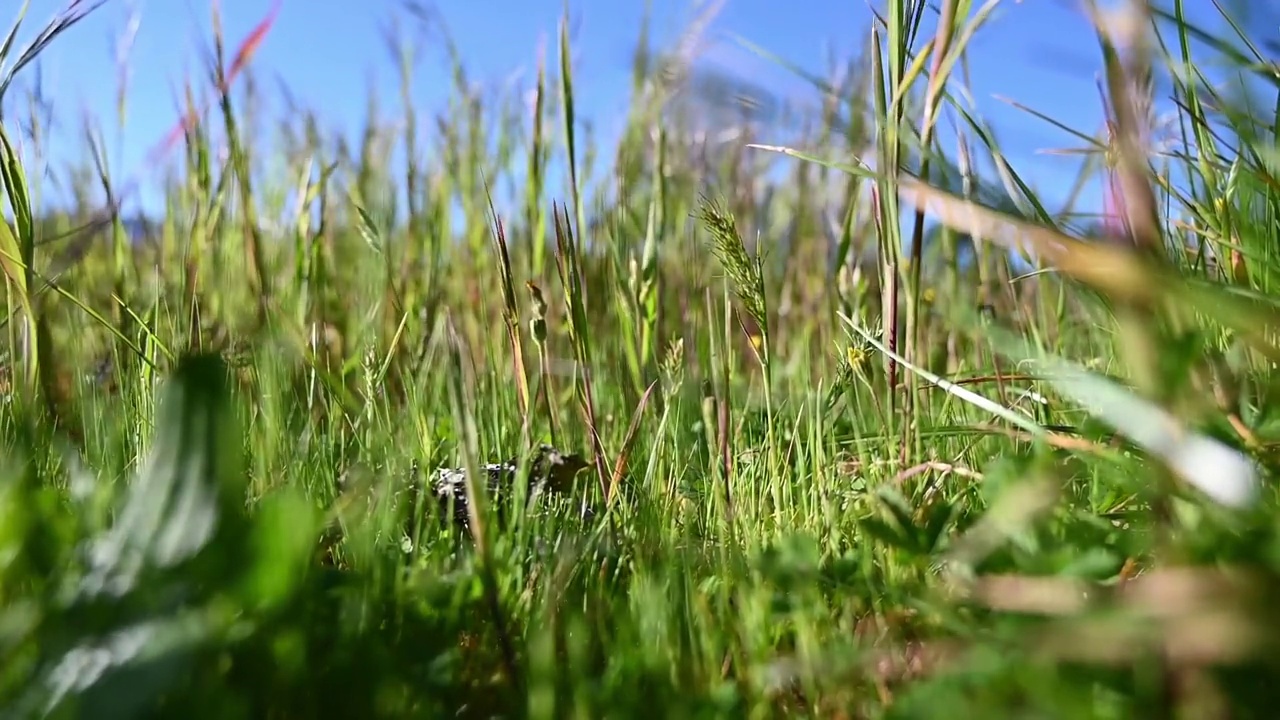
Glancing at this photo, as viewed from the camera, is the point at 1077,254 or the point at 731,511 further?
the point at 731,511

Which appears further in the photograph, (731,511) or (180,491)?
(731,511)

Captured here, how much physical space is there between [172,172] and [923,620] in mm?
1518

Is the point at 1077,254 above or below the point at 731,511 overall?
above

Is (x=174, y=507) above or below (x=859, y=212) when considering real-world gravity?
below

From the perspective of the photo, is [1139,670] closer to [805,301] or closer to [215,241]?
[215,241]

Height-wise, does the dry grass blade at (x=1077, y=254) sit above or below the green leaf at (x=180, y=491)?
above

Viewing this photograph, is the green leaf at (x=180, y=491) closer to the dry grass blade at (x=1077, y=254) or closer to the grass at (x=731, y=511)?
the grass at (x=731, y=511)

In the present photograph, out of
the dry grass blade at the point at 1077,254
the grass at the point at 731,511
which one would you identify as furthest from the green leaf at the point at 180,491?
the dry grass blade at the point at 1077,254

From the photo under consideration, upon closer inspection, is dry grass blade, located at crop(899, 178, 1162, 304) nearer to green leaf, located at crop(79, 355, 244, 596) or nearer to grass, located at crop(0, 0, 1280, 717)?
grass, located at crop(0, 0, 1280, 717)

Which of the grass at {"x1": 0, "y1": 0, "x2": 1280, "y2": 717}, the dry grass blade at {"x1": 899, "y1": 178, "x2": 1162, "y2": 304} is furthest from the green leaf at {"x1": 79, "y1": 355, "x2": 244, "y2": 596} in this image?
the dry grass blade at {"x1": 899, "y1": 178, "x2": 1162, "y2": 304}

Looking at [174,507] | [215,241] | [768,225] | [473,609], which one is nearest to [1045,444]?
[473,609]

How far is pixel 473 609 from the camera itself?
0.57 metres

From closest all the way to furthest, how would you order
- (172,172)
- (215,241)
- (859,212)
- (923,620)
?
(923,620) < (215,241) < (172,172) < (859,212)

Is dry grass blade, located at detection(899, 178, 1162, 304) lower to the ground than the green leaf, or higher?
higher
